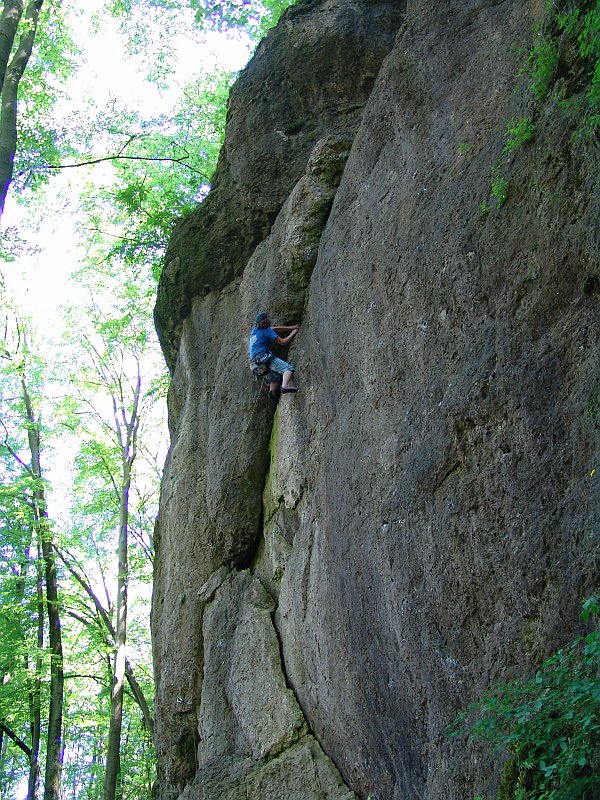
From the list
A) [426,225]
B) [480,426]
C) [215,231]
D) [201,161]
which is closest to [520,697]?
[480,426]

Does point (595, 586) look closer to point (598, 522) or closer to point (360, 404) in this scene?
point (598, 522)

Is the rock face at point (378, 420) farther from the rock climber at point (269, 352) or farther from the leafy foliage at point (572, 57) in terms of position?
the rock climber at point (269, 352)

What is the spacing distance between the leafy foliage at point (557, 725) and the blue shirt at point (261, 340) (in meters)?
5.65

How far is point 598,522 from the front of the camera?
193 inches

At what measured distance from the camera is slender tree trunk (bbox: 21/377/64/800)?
1852 centimetres

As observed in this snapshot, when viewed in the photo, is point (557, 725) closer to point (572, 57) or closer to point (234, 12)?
point (572, 57)

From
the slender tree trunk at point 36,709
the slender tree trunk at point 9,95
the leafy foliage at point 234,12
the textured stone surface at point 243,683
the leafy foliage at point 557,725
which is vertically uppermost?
the leafy foliage at point 234,12

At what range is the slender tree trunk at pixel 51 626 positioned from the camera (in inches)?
729

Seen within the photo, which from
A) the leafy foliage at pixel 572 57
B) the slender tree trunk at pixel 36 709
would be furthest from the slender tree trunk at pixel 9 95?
the slender tree trunk at pixel 36 709

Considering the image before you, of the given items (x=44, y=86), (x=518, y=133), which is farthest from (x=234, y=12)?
(x=518, y=133)

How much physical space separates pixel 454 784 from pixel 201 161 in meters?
18.3

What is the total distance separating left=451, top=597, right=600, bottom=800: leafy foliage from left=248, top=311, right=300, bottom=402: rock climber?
5.33m

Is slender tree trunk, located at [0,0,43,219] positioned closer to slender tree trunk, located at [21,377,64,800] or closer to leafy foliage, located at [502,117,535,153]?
leafy foliage, located at [502,117,535,153]

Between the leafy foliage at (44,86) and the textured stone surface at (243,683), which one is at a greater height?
the leafy foliage at (44,86)
